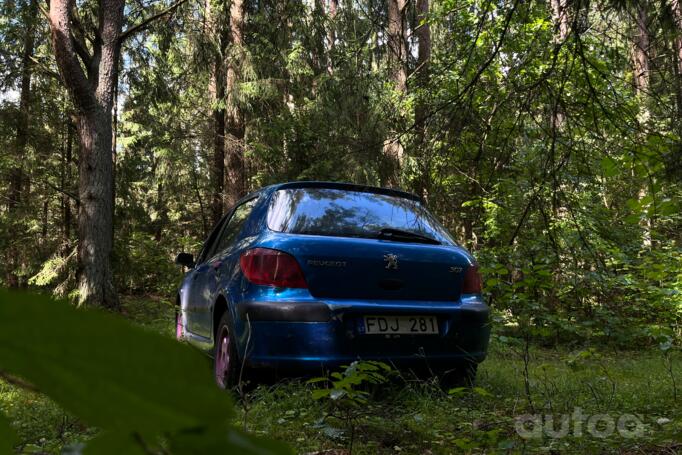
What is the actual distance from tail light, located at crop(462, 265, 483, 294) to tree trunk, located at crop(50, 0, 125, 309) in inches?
267

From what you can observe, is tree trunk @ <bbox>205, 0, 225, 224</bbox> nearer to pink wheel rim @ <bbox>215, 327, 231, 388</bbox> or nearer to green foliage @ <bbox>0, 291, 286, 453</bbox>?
pink wheel rim @ <bbox>215, 327, 231, 388</bbox>

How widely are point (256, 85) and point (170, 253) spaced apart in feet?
24.8

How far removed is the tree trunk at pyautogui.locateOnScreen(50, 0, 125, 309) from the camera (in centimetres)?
856

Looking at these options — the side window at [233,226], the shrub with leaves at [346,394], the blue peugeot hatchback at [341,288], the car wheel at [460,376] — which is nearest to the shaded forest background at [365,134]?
the blue peugeot hatchback at [341,288]

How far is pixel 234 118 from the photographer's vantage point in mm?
14422

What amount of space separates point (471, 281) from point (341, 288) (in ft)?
3.27

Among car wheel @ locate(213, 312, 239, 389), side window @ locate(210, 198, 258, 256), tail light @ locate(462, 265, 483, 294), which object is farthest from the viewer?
side window @ locate(210, 198, 258, 256)

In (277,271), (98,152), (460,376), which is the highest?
(98,152)

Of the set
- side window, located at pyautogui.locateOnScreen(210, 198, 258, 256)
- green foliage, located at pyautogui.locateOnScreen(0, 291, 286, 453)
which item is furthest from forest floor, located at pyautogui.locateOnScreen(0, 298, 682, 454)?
green foliage, located at pyautogui.locateOnScreen(0, 291, 286, 453)

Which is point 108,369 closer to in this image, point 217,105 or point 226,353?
point 226,353

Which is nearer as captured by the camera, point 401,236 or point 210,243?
point 401,236
